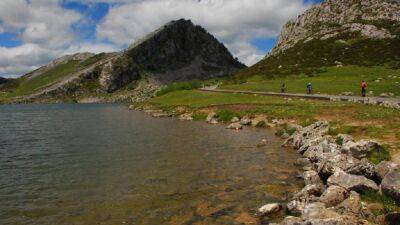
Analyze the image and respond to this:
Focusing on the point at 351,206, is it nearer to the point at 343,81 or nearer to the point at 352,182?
the point at 352,182

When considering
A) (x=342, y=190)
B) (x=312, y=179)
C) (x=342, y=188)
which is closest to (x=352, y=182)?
(x=342, y=188)

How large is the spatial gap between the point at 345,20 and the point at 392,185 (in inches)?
7189

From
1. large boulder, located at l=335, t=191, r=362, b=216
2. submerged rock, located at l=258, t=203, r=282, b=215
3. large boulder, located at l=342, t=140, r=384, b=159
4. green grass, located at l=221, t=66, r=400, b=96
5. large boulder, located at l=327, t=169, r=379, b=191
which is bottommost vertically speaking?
submerged rock, located at l=258, t=203, r=282, b=215

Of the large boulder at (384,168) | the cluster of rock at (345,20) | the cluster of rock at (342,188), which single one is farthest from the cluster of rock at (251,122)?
the cluster of rock at (345,20)

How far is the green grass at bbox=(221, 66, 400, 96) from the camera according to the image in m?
78.6

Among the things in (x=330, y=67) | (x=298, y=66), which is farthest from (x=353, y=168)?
(x=298, y=66)

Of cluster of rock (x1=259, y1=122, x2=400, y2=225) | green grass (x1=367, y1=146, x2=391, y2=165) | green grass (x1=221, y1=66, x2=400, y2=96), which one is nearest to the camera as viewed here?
cluster of rock (x1=259, y1=122, x2=400, y2=225)

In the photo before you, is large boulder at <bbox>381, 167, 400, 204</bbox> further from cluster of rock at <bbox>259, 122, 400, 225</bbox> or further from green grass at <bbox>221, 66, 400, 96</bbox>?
green grass at <bbox>221, 66, 400, 96</bbox>

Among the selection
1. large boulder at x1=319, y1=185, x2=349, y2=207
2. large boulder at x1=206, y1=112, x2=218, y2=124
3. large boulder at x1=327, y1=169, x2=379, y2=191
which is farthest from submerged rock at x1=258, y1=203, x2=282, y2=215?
large boulder at x1=206, y1=112, x2=218, y2=124

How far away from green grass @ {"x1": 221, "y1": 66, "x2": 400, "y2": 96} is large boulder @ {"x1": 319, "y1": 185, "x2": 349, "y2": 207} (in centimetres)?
5674

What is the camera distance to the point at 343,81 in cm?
9475

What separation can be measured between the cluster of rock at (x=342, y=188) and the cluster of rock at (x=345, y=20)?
14295cm

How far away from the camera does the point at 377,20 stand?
168500 mm

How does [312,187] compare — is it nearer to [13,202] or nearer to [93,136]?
[13,202]
